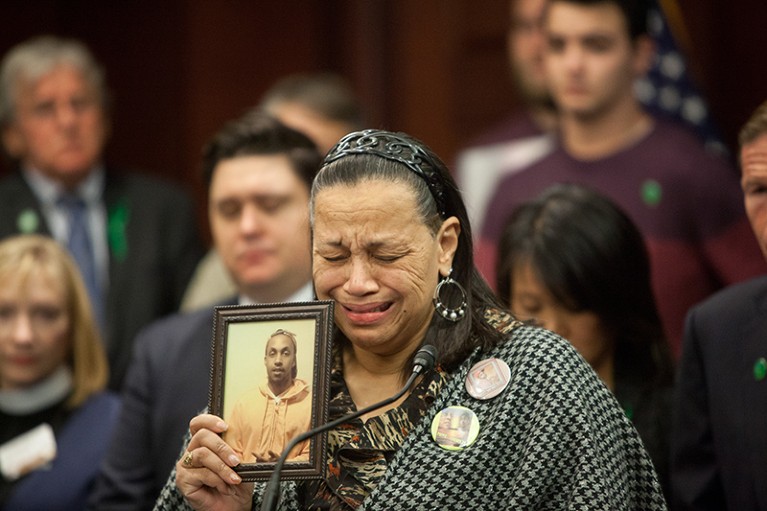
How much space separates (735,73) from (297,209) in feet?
7.41

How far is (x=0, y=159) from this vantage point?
7.07m

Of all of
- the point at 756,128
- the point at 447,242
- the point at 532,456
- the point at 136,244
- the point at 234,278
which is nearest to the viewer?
the point at 532,456

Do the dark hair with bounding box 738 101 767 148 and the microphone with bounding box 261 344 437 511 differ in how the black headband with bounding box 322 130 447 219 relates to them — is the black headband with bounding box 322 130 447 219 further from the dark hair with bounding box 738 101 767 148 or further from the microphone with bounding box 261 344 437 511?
the dark hair with bounding box 738 101 767 148

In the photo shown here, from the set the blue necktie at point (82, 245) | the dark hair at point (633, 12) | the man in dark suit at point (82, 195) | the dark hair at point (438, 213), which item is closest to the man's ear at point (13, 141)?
the man in dark suit at point (82, 195)

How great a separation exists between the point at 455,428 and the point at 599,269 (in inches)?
46.5

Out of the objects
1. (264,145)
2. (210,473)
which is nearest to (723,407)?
(210,473)

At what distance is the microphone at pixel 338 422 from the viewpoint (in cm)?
258

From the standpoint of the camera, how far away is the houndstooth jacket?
9.05ft

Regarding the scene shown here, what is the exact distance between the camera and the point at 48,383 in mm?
4797

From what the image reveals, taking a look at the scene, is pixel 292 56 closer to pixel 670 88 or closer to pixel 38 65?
pixel 38 65

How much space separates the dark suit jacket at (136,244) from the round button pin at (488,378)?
272cm

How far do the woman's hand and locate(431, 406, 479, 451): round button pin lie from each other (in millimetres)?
425

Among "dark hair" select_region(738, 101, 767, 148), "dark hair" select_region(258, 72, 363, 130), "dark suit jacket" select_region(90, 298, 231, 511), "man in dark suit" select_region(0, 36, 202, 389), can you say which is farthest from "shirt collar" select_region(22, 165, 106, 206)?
"dark hair" select_region(738, 101, 767, 148)

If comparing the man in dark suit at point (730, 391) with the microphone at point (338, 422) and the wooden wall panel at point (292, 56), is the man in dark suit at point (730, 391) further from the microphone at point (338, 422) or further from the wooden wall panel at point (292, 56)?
the wooden wall panel at point (292, 56)
